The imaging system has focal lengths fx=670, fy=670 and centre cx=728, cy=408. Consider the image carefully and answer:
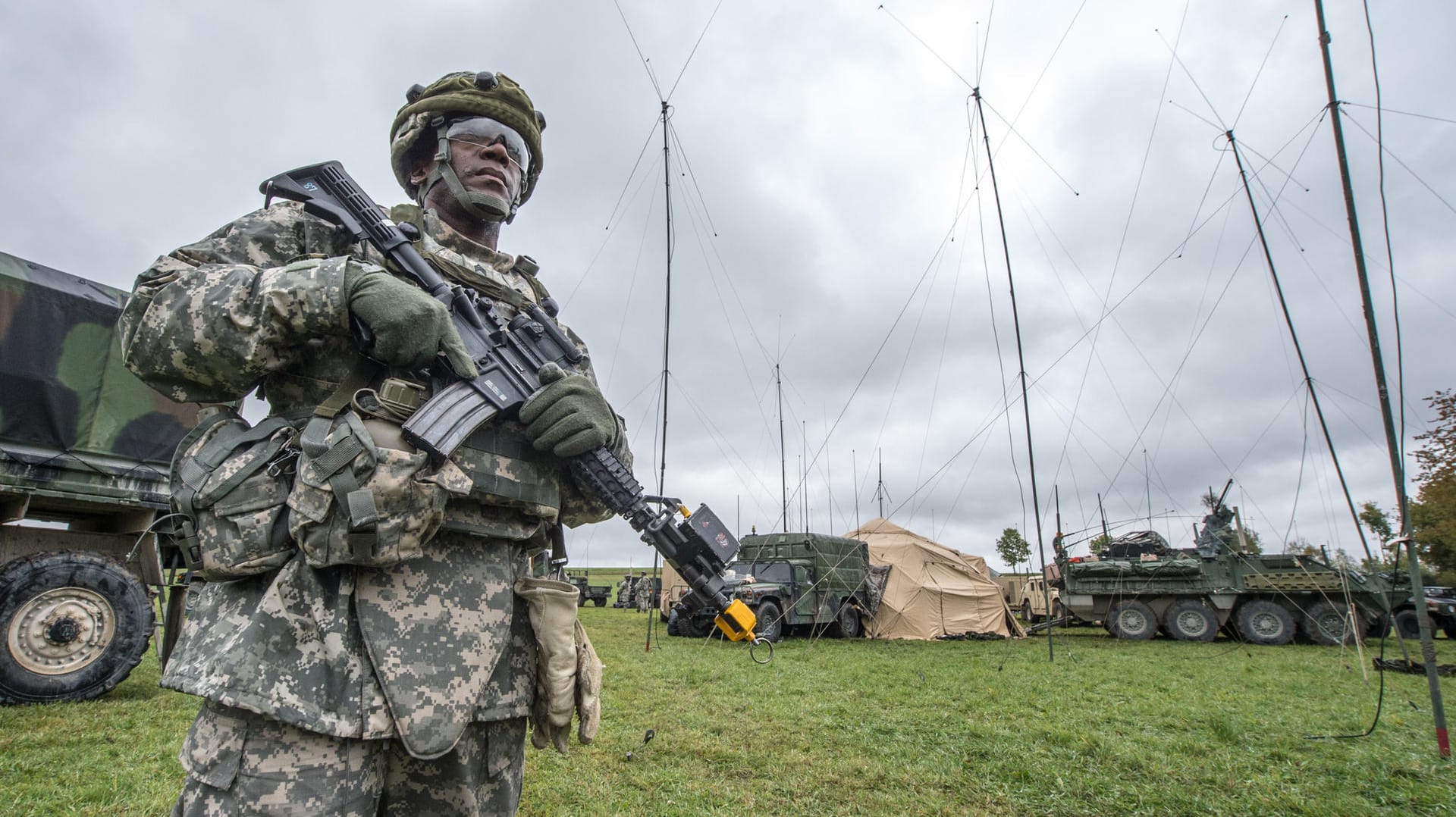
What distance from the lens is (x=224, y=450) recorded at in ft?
4.68

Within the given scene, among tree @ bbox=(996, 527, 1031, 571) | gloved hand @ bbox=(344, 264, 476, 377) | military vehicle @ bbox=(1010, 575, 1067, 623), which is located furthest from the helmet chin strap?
tree @ bbox=(996, 527, 1031, 571)

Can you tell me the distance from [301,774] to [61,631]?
5065 mm

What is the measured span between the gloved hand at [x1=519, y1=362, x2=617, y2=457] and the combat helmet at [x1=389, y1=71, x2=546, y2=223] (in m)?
0.69

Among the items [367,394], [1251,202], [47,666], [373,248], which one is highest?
[1251,202]

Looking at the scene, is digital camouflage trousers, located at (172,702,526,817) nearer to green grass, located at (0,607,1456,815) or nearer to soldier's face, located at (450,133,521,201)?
soldier's face, located at (450,133,521,201)

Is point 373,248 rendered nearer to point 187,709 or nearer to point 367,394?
point 367,394

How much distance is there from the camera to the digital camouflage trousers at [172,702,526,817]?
1224 millimetres

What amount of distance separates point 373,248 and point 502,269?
40 centimetres

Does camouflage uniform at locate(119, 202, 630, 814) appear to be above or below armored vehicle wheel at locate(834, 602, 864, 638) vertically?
above

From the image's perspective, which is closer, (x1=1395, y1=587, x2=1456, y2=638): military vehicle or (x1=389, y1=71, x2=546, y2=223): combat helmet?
(x1=389, y1=71, x2=546, y2=223): combat helmet

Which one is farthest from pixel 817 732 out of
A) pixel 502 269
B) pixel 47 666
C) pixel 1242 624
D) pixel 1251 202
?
pixel 1242 624

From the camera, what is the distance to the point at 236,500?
1.38 meters

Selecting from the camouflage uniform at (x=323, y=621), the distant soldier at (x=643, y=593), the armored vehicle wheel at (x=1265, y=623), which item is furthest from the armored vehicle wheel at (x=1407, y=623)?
the distant soldier at (x=643, y=593)

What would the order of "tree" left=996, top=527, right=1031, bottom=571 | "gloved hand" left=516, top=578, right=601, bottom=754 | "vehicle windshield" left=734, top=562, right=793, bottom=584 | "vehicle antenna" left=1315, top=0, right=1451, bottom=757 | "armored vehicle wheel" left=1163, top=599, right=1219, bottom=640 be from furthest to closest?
"tree" left=996, top=527, right=1031, bottom=571 < "armored vehicle wheel" left=1163, top=599, right=1219, bottom=640 < "vehicle windshield" left=734, top=562, right=793, bottom=584 < "vehicle antenna" left=1315, top=0, right=1451, bottom=757 < "gloved hand" left=516, top=578, right=601, bottom=754
